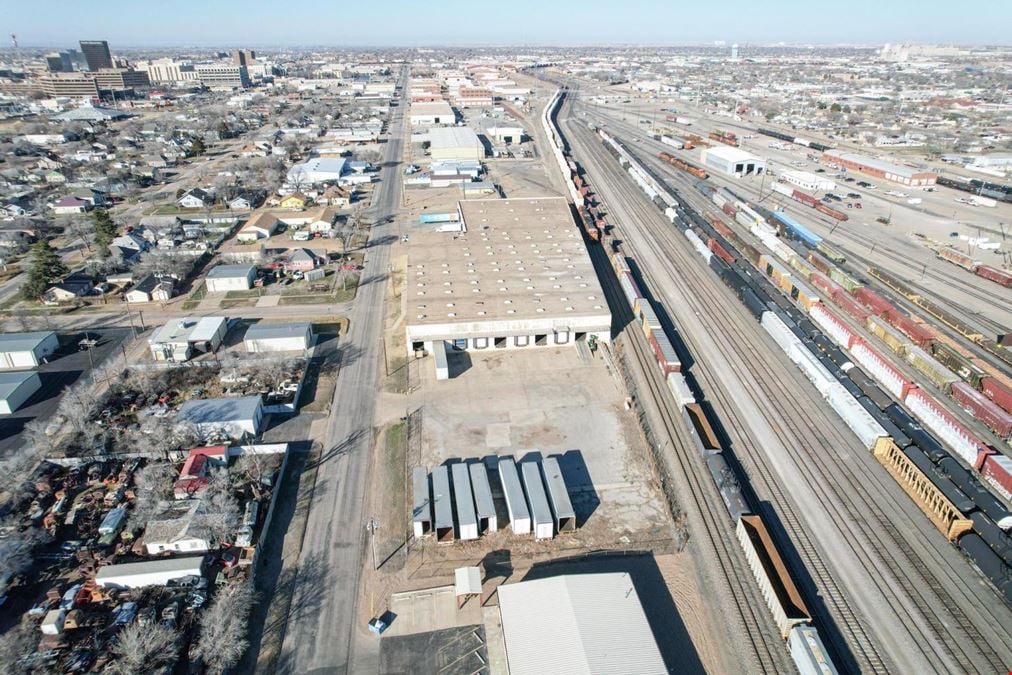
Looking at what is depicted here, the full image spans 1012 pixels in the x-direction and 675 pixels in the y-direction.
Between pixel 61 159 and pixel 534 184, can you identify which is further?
pixel 61 159

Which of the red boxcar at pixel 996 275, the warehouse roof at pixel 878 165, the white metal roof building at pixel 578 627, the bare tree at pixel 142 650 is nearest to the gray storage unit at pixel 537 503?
the white metal roof building at pixel 578 627

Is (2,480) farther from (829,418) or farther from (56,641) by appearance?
(829,418)

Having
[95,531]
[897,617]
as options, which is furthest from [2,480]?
[897,617]

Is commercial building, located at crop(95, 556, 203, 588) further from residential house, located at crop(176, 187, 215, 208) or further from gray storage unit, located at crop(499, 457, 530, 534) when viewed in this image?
residential house, located at crop(176, 187, 215, 208)

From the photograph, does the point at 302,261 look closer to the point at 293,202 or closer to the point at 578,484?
the point at 293,202

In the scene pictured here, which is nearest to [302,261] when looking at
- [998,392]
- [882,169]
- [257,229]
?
[257,229]

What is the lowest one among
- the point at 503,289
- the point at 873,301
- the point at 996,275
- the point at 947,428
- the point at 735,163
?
the point at 947,428
